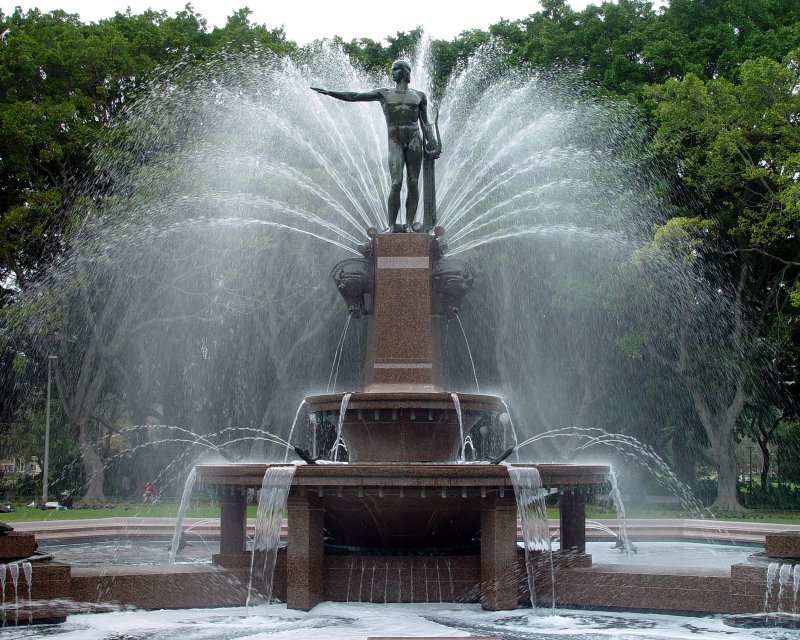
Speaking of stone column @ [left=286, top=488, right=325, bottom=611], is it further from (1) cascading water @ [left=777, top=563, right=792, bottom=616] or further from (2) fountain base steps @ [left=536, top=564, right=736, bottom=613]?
(1) cascading water @ [left=777, top=563, right=792, bottom=616]

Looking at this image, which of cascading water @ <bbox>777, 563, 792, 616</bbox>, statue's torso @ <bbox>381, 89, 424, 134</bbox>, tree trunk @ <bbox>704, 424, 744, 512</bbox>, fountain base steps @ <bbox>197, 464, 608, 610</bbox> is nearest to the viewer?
cascading water @ <bbox>777, 563, 792, 616</bbox>

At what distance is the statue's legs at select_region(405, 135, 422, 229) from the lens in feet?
47.7

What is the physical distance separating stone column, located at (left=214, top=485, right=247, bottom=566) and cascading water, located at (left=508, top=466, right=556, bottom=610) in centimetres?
346

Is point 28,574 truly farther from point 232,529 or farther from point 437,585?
point 437,585

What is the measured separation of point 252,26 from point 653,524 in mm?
25854

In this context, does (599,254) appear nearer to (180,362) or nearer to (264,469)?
(180,362)

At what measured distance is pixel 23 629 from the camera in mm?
9523

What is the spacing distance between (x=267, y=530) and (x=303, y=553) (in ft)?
1.48

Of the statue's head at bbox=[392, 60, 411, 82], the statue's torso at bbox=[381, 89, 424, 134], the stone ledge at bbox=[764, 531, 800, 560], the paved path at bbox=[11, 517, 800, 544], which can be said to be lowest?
the paved path at bbox=[11, 517, 800, 544]

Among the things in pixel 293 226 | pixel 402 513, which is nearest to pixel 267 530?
pixel 402 513

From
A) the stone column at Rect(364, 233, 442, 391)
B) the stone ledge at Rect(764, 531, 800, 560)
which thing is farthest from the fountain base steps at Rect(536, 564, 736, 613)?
the stone column at Rect(364, 233, 442, 391)

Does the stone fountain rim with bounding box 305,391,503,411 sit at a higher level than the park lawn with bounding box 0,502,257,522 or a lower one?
higher

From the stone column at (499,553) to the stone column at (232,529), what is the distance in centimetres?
310

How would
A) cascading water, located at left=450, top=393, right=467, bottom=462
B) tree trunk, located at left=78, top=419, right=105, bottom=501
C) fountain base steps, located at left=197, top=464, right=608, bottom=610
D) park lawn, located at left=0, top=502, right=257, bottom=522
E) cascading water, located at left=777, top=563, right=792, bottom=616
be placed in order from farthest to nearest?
tree trunk, located at left=78, top=419, right=105, bottom=501, park lawn, located at left=0, top=502, right=257, bottom=522, cascading water, located at left=450, top=393, right=467, bottom=462, fountain base steps, located at left=197, top=464, right=608, bottom=610, cascading water, located at left=777, top=563, right=792, bottom=616
